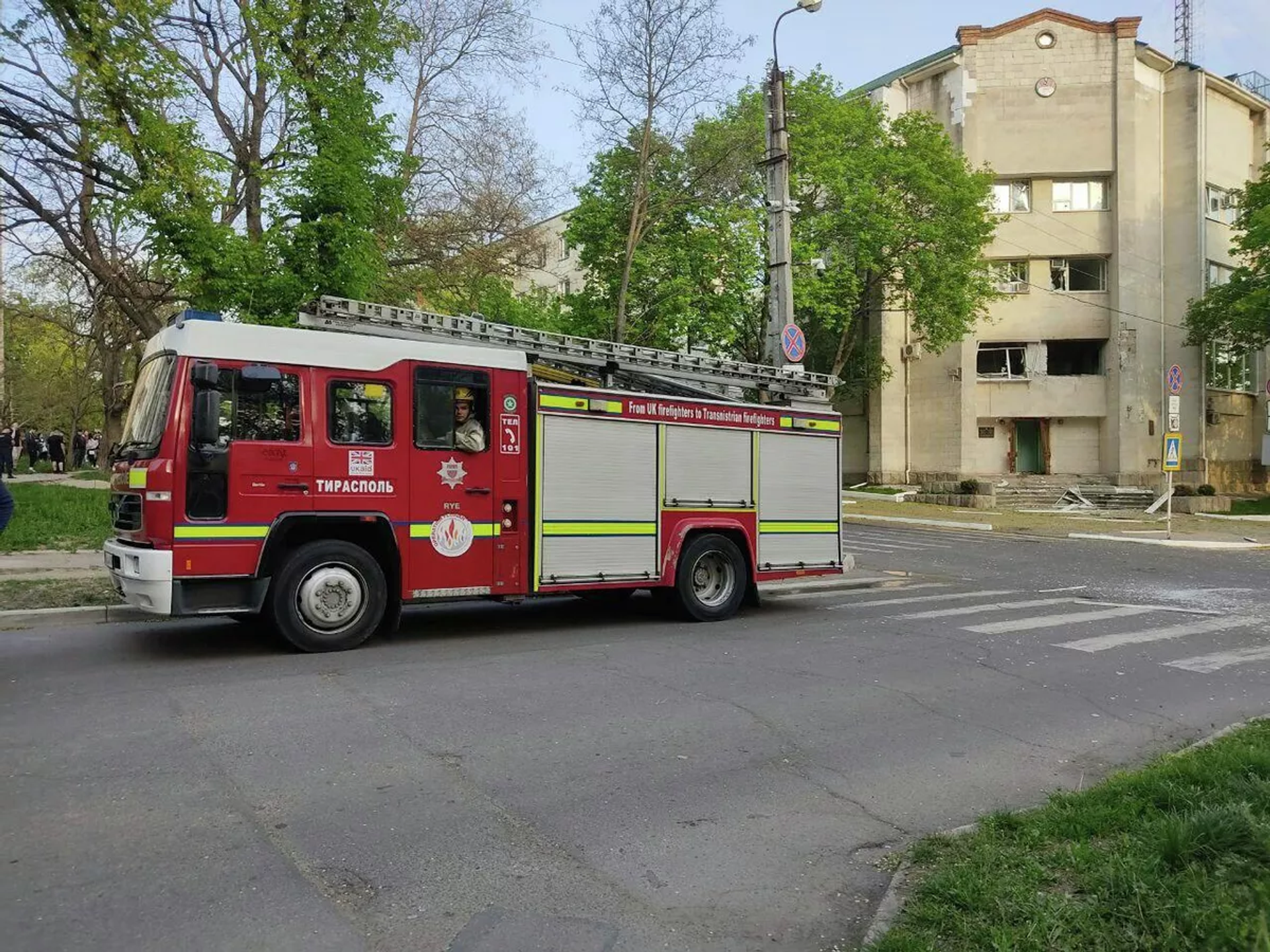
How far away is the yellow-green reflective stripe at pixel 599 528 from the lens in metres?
9.20

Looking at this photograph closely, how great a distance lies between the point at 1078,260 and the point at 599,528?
107ft

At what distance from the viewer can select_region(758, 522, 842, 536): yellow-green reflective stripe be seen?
1109cm

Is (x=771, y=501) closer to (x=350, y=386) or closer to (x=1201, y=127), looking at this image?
(x=350, y=386)

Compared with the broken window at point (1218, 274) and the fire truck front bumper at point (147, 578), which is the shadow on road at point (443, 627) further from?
the broken window at point (1218, 274)

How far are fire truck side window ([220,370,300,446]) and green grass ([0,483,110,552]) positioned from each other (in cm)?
464

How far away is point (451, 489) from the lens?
863cm

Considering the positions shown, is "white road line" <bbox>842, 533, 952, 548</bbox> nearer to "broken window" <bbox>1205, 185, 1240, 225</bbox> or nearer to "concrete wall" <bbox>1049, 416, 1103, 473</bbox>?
"concrete wall" <bbox>1049, 416, 1103, 473</bbox>

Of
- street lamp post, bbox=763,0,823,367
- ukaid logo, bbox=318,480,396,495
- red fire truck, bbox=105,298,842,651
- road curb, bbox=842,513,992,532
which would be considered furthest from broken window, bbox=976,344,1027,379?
ukaid logo, bbox=318,480,396,495

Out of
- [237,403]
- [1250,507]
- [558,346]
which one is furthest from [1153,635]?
[1250,507]

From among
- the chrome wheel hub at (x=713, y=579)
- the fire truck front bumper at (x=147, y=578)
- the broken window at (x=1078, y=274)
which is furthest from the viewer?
the broken window at (x=1078, y=274)

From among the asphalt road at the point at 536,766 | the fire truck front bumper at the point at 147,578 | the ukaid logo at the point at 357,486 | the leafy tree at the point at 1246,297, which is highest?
the leafy tree at the point at 1246,297

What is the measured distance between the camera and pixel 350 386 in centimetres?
820

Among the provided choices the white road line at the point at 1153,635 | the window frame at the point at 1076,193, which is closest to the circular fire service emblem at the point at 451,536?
the white road line at the point at 1153,635

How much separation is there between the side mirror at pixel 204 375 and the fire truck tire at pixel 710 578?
203 inches
